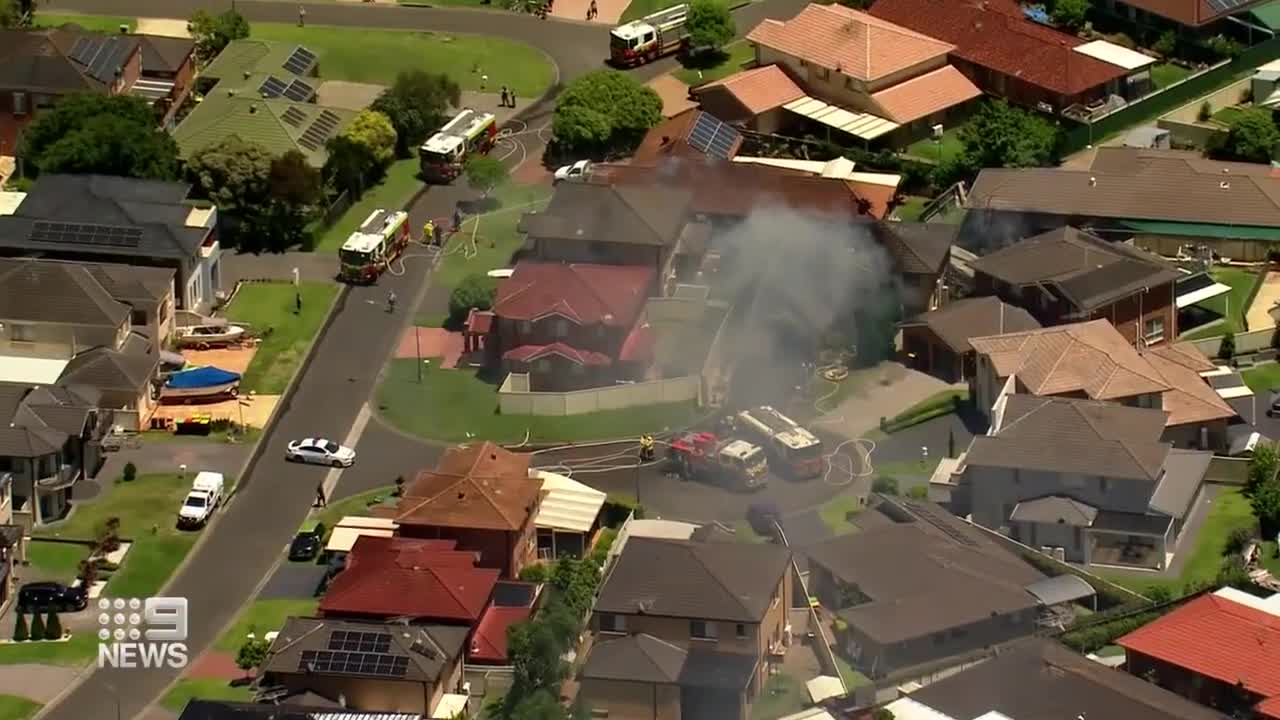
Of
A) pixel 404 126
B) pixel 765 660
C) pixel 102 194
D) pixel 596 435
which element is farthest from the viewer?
pixel 404 126

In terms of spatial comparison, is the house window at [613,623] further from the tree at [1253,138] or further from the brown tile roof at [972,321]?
the tree at [1253,138]

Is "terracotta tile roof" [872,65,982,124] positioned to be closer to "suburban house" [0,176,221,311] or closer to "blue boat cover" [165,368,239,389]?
"suburban house" [0,176,221,311]

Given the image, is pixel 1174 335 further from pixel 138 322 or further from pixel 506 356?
pixel 138 322

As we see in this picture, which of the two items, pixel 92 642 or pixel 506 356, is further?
pixel 506 356

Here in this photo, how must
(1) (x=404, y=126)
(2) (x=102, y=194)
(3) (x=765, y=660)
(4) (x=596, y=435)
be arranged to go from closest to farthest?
(3) (x=765, y=660), (4) (x=596, y=435), (2) (x=102, y=194), (1) (x=404, y=126)

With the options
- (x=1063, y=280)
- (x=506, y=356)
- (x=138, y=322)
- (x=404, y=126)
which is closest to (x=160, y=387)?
(x=138, y=322)

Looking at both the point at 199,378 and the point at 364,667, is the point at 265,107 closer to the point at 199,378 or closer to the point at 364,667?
the point at 199,378

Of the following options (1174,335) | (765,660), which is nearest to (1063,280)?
(1174,335)
